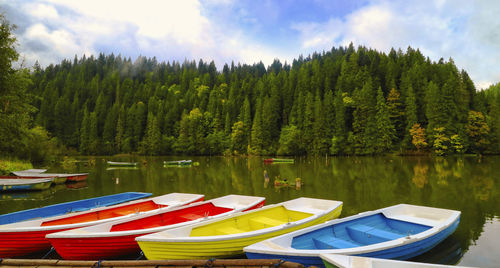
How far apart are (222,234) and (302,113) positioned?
70074 millimetres

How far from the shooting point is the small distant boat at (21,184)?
20422 mm

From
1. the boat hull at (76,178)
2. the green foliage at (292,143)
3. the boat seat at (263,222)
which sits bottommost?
the boat hull at (76,178)

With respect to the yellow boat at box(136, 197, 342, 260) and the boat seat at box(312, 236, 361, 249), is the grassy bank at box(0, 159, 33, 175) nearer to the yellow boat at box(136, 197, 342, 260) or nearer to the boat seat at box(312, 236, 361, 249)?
the yellow boat at box(136, 197, 342, 260)

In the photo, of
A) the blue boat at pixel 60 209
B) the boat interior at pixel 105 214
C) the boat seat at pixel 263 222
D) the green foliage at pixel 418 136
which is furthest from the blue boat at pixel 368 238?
the green foliage at pixel 418 136

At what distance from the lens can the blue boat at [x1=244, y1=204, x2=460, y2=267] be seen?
5.98 meters

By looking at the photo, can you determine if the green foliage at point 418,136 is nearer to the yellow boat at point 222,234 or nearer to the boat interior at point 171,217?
the yellow boat at point 222,234

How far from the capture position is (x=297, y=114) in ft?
254

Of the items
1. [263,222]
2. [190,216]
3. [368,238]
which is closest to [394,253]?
[368,238]

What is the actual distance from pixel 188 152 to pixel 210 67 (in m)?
71.0

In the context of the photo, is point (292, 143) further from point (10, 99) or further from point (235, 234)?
point (235, 234)

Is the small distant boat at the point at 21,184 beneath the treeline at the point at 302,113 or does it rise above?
beneath

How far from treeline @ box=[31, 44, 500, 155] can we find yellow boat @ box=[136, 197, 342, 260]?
191 feet

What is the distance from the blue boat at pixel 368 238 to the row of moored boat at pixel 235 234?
0.02 m

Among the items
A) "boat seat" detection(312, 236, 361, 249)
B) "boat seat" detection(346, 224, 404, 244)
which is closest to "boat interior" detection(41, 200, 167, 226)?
"boat seat" detection(312, 236, 361, 249)
